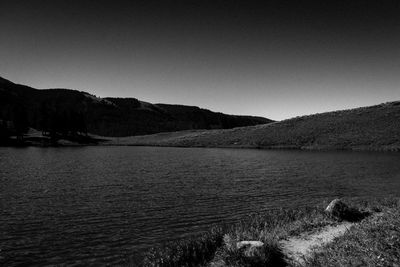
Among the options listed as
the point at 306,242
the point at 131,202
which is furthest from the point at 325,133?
the point at 306,242

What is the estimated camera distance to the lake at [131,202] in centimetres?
1532

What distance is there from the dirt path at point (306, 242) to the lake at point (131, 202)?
224 inches

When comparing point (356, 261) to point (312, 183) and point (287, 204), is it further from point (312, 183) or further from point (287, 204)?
point (312, 183)

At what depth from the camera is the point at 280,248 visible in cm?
1270

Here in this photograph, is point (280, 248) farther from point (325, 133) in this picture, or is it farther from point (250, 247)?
point (325, 133)

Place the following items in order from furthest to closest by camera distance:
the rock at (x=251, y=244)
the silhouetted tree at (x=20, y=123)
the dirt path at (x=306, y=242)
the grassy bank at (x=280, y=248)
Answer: the silhouetted tree at (x=20, y=123), the dirt path at (x=306, y=242), the rock at (x=251, y=244), the grassy bank at (x=280, y=248)

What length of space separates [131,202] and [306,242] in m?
14.5

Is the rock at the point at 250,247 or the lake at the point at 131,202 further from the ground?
the rock at the point at 250,247

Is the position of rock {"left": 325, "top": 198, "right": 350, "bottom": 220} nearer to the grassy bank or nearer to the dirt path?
the grassy bank

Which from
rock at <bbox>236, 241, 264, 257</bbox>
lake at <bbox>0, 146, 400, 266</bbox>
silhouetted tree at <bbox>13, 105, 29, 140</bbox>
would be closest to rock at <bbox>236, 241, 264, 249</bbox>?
rock at <bbox>236, 241, 264, 257</bbox>

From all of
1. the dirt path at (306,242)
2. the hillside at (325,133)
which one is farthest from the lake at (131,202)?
the hillside at (325,133)

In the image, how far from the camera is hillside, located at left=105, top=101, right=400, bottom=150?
89500mm

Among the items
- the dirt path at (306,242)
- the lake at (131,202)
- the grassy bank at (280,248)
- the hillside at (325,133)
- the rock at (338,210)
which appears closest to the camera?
the grassy bank at (280,248)

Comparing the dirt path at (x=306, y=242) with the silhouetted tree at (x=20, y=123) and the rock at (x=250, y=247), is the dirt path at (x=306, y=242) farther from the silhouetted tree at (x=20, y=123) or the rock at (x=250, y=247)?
the silhouetted tree at (x=20, y=123)
